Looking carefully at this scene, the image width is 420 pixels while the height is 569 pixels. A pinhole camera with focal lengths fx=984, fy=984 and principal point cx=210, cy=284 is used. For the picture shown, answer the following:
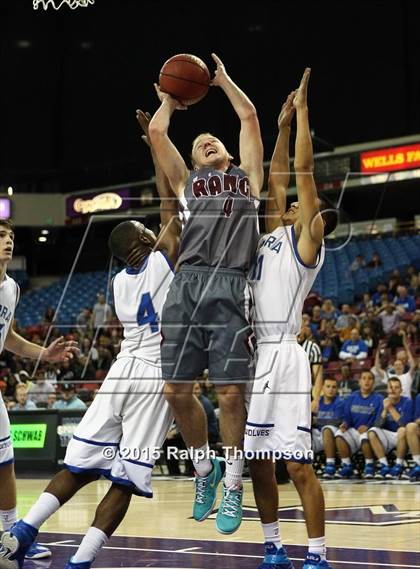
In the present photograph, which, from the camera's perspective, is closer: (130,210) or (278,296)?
(278,296)

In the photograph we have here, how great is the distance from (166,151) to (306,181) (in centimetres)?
80

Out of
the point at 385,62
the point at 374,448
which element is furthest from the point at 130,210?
the point at 374,448

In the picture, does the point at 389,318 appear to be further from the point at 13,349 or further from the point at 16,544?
the point at 16,544

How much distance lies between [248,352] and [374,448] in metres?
6.74

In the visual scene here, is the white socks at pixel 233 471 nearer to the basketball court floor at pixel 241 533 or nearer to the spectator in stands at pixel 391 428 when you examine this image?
the basketball court floor at pixel 241 533

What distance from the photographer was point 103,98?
2556 centimetres

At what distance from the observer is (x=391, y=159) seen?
75.4 feet

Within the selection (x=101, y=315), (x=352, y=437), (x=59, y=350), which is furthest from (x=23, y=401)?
(x=59, y=350)

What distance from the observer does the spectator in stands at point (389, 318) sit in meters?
15.0

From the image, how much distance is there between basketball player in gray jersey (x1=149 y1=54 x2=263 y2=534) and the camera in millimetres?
5184

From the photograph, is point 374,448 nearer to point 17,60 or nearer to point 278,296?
point 278,296

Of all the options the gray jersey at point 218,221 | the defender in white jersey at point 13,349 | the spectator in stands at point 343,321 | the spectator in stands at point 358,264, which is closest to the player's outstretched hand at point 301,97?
the gray jersey at point 218,221

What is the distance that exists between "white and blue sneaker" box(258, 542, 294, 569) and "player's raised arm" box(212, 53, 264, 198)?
197 centimetres

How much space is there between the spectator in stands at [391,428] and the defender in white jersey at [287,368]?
20.6ft
